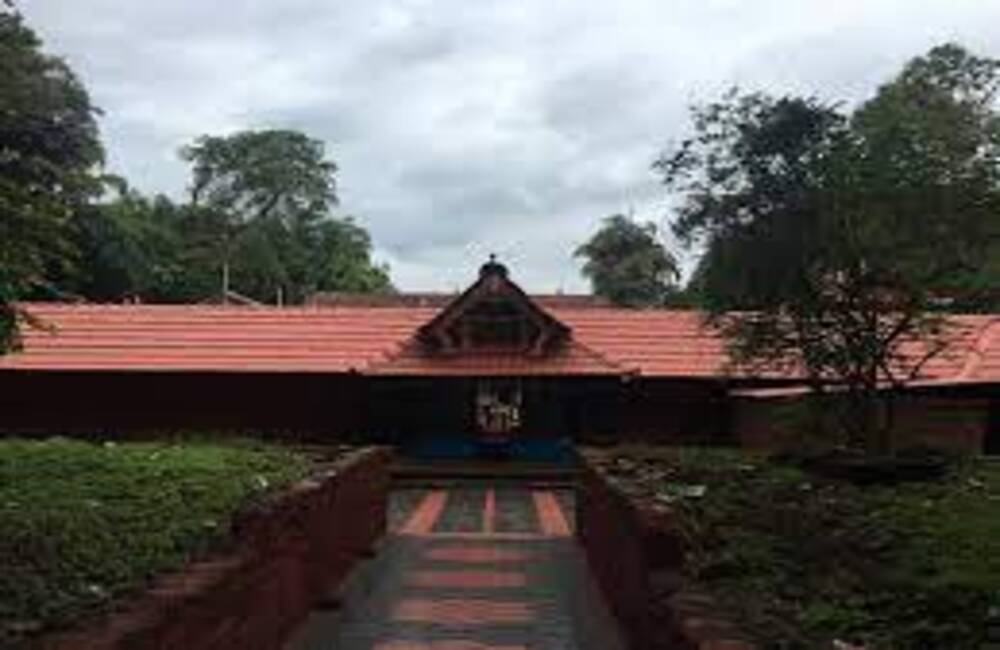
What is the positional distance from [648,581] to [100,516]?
350 cm

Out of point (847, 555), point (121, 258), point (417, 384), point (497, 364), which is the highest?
point (121, 258)

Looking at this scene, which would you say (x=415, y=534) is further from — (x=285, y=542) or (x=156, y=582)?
(x=156, y=582)

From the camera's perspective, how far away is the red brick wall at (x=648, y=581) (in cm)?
698

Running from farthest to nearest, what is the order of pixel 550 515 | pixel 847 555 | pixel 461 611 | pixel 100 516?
pixel 550 515
pixel 461 611
pixel 100 516
pixel 847 555

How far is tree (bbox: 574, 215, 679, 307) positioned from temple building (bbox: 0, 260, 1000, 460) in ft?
86.5

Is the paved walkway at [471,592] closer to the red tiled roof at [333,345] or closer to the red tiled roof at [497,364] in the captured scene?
the red tiled roof at [497,364]

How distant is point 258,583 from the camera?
32.8ft

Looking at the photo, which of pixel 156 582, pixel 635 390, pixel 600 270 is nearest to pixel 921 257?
pixel 156 582

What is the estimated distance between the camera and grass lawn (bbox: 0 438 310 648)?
298 inches

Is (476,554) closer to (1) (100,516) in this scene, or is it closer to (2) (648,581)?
(1) (100,516)

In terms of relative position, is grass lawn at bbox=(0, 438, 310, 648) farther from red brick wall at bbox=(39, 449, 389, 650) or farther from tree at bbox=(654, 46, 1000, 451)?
tree at bbox=(654, 46, 1000, 451)

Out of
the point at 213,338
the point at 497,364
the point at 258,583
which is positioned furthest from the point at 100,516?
the point at 213,338

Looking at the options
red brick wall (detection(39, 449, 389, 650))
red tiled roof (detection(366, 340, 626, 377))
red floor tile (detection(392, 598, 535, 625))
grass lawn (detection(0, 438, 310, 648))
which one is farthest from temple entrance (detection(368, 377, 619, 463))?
red floor tile (detection(392, 598, 535, 625))

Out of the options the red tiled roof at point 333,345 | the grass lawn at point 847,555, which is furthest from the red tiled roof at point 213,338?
the grass lawn at point 847,555
